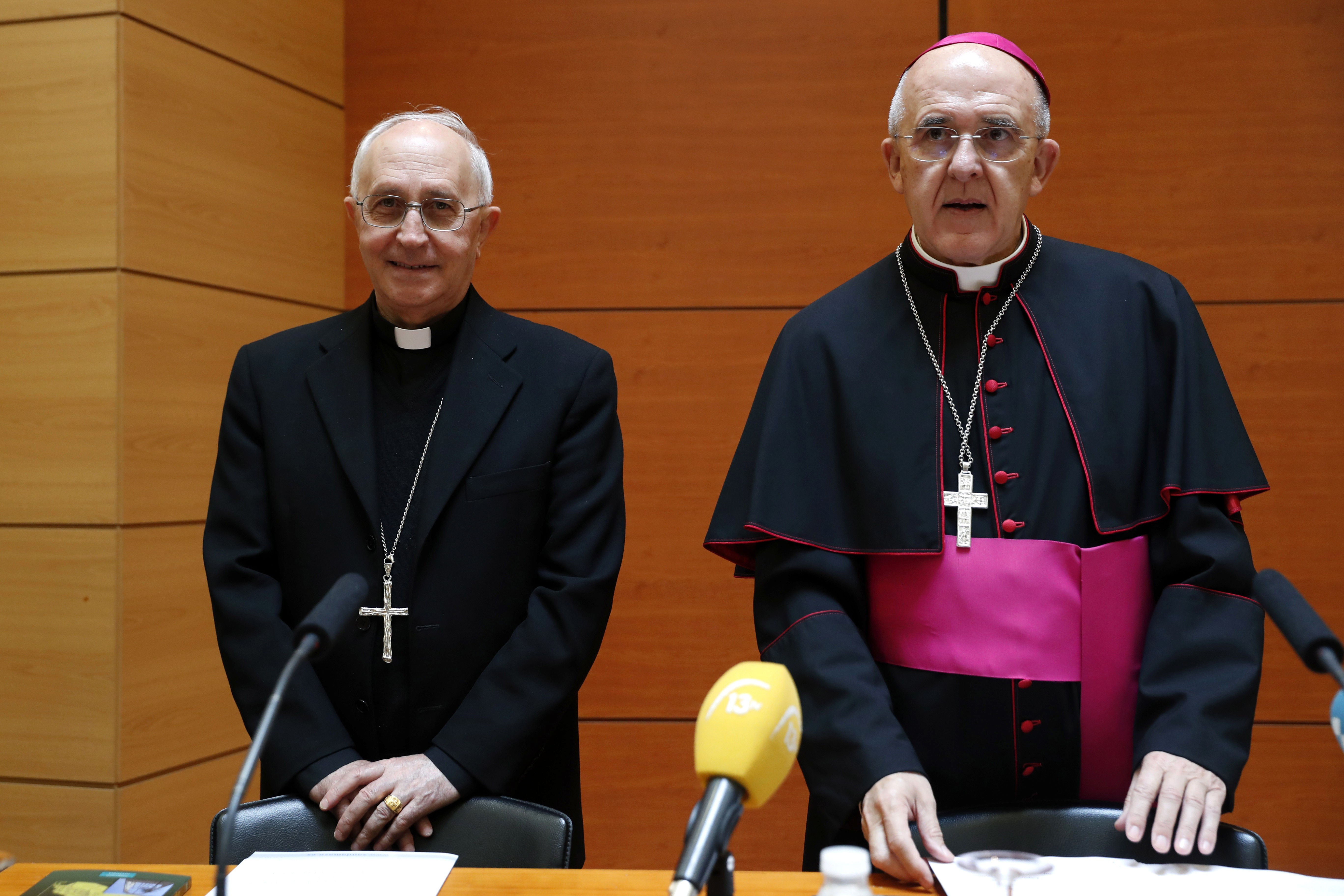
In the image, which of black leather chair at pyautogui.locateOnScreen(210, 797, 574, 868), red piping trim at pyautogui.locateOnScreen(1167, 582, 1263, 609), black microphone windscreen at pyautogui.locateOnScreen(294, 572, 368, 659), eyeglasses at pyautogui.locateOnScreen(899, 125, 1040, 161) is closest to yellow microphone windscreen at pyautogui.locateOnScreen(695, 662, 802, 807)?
black microphone windscreen at pyautogui.locateOnScreen(294, 572, 368, 659)

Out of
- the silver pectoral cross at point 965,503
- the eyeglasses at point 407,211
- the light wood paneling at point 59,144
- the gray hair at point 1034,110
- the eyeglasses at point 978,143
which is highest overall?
the light wood paneling at point 59,144

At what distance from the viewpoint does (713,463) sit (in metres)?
3.56

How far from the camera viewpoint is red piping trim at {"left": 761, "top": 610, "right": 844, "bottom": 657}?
165 cm

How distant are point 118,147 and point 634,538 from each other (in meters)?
1.77

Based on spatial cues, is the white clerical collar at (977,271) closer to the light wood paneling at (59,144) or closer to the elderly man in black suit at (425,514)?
the elderly man in black suit at (425,514)

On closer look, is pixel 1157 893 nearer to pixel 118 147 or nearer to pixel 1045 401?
pixel 1045 401

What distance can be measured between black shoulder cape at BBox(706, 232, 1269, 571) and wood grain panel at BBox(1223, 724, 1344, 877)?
2047 mm

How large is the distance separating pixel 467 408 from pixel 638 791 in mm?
1935

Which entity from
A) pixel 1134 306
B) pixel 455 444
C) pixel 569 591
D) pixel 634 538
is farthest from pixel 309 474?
pixel 634 538

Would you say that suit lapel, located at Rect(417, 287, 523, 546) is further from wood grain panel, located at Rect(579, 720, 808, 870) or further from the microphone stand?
wood grain panel, located at Rect(579, 720, 808, 870)

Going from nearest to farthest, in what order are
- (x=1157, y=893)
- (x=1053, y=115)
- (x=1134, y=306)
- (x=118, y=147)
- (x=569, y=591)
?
(x=1157, y=893)
(x=1134, y=306)
(x=569, y=591)
(x=118, y=147)
(x=1053, y=115)

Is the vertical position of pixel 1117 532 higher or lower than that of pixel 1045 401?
lower

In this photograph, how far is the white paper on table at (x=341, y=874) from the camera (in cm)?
133

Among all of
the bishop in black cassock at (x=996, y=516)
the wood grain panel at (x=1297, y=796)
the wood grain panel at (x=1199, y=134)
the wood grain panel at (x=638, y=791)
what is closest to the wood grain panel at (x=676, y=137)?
the wood grain panel at (x=1199, y=134)
